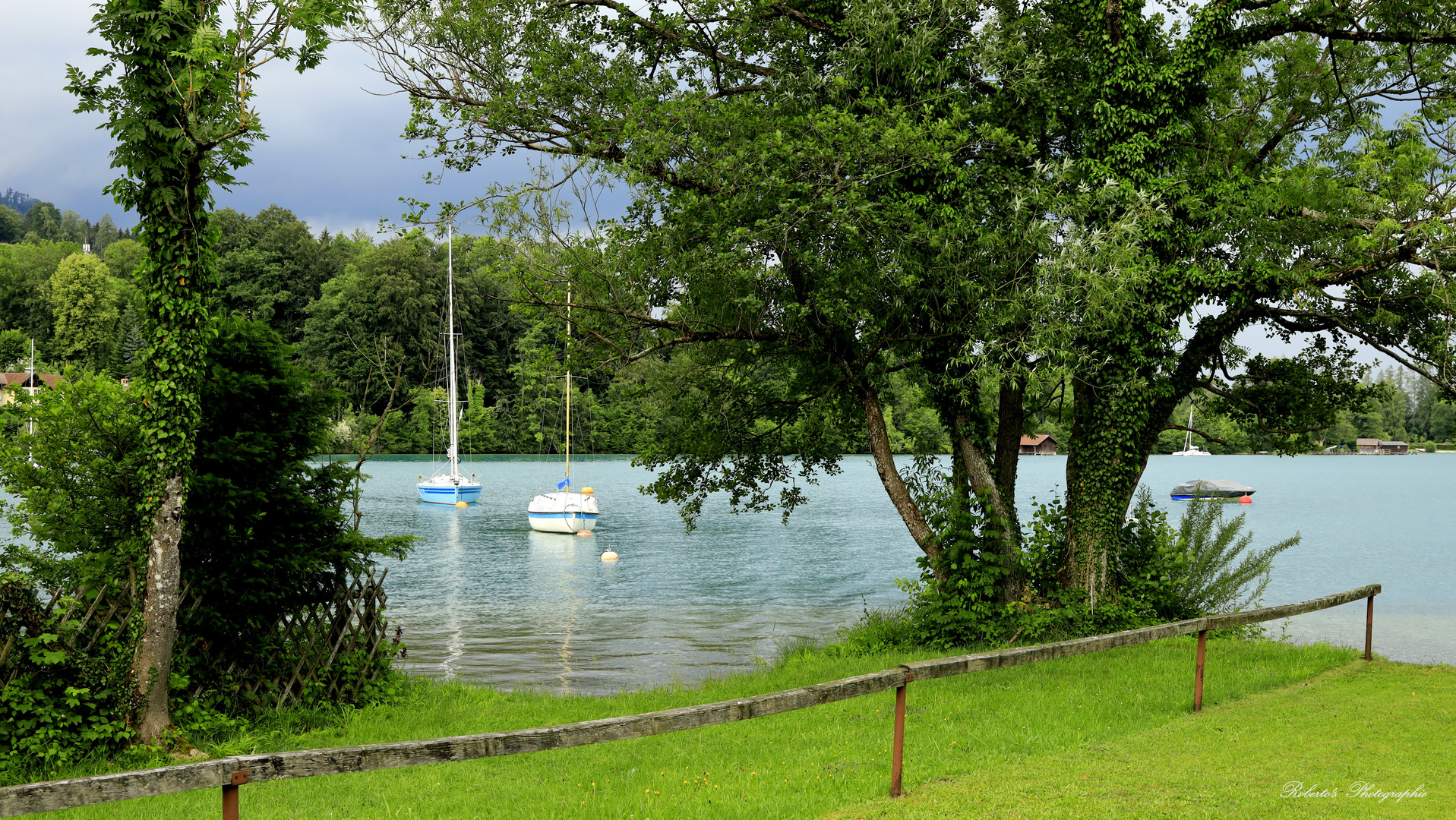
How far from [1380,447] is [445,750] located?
200 meters

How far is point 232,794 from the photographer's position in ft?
13.6

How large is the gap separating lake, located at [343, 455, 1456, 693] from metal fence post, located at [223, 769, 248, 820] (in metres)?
9.77

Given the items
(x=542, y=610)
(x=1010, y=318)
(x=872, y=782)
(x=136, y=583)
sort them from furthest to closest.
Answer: (x=542, y=610), (x=1010, y=318), (x=136, y=583), (x=872, y=782)

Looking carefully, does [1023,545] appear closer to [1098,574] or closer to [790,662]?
[1098,574]

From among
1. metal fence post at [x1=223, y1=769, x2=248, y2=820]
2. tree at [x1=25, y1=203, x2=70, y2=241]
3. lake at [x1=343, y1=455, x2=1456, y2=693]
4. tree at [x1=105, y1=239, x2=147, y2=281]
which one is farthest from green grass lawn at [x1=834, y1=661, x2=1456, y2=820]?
tree at [x1=25, y1=203, x2=70, y2=241]

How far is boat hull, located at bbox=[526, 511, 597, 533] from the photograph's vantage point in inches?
1679

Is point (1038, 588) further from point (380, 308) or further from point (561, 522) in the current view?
point (380, 308)

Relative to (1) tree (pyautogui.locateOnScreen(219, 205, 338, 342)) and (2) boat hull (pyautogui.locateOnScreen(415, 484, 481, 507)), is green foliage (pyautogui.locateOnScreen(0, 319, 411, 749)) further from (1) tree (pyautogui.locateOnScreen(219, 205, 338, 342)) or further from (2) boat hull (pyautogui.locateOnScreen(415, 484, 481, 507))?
(1) tree (pyautogui.locateOnScreen(219, 205, 338, 342))

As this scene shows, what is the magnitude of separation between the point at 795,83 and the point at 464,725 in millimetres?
9440

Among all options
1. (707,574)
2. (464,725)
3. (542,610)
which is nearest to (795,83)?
(464,725)

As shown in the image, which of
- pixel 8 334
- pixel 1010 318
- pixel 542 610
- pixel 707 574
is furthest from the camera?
pixel 8 334

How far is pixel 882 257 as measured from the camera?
12.1 meters

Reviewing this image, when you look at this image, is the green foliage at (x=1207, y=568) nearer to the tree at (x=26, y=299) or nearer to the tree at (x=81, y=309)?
the tree at (x=81, y=309)
